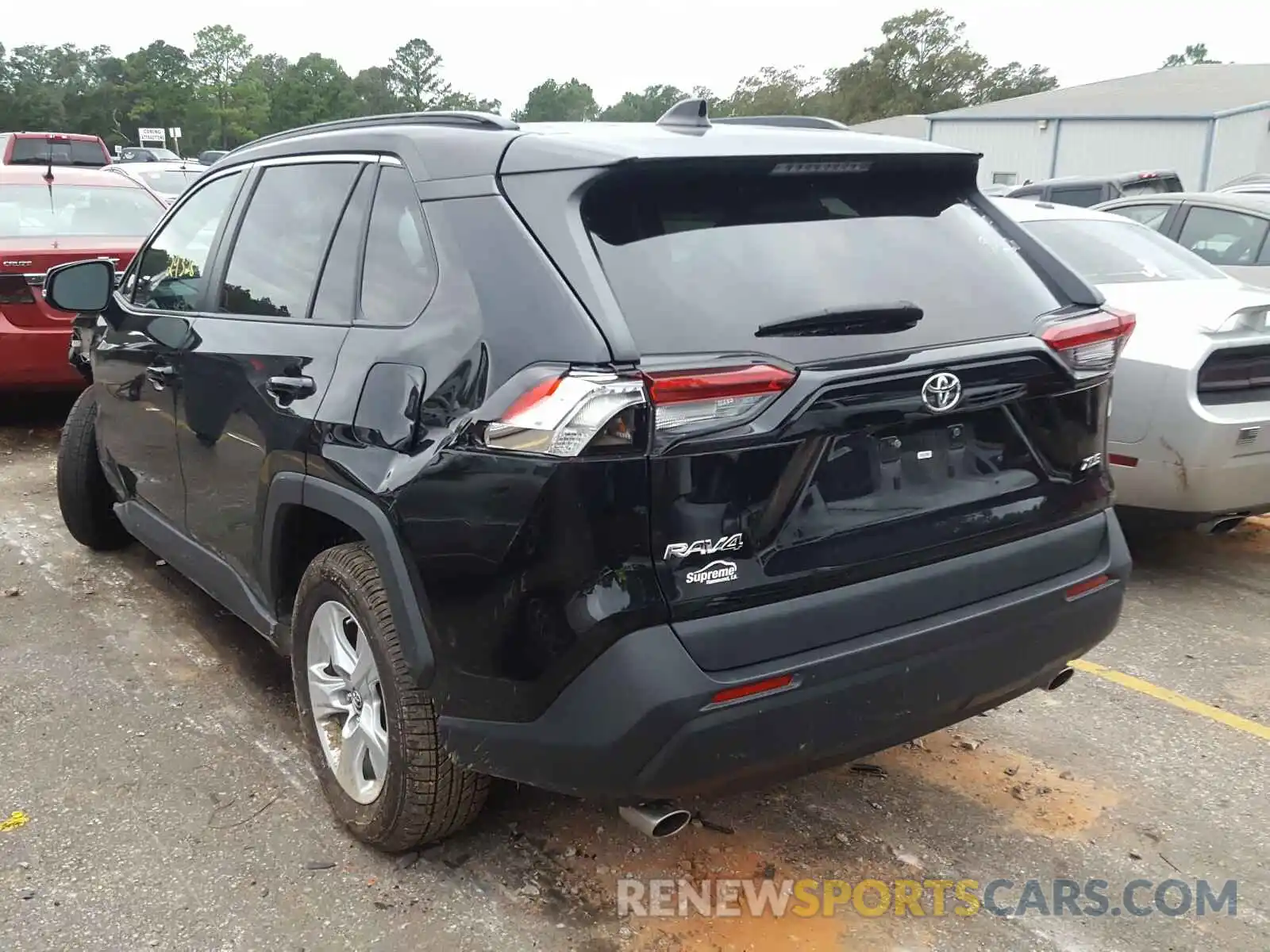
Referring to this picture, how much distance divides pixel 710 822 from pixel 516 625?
44.8 inches

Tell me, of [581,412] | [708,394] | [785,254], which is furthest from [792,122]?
[581,412]

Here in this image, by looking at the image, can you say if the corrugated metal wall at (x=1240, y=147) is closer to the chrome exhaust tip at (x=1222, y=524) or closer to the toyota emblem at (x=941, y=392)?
the chrome exhaust tip at (x=1222, y=524)

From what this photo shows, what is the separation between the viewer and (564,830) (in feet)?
9.68

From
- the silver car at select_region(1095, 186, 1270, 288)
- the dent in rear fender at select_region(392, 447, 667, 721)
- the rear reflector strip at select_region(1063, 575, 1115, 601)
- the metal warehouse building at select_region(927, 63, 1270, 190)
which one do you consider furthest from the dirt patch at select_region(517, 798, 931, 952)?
the metal warehouse building at select_region(927, 63, 1270, 190)

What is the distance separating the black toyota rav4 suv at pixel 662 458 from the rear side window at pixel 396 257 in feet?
0.04

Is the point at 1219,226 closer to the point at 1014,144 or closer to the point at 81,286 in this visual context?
the point at 81,286

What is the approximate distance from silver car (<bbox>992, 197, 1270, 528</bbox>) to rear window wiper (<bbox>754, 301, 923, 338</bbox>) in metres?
2.24

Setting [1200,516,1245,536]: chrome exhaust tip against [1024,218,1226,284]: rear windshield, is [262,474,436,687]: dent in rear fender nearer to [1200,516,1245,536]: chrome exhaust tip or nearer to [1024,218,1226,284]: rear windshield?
[1200,516,1245,536]: chrome exhaust tip

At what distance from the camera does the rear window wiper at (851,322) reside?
2.24 meters

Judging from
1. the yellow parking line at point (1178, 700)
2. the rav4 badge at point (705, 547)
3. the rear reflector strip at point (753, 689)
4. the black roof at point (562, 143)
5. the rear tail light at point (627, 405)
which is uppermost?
the black roof at point (562, 143)

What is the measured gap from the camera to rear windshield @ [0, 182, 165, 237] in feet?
24.2

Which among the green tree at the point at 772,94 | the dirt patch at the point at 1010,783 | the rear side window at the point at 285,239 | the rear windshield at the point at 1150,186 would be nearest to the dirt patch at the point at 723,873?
the dirt patch at the point at 1010,783

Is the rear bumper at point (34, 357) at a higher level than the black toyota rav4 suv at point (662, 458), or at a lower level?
lower

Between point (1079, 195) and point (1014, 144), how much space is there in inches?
859
